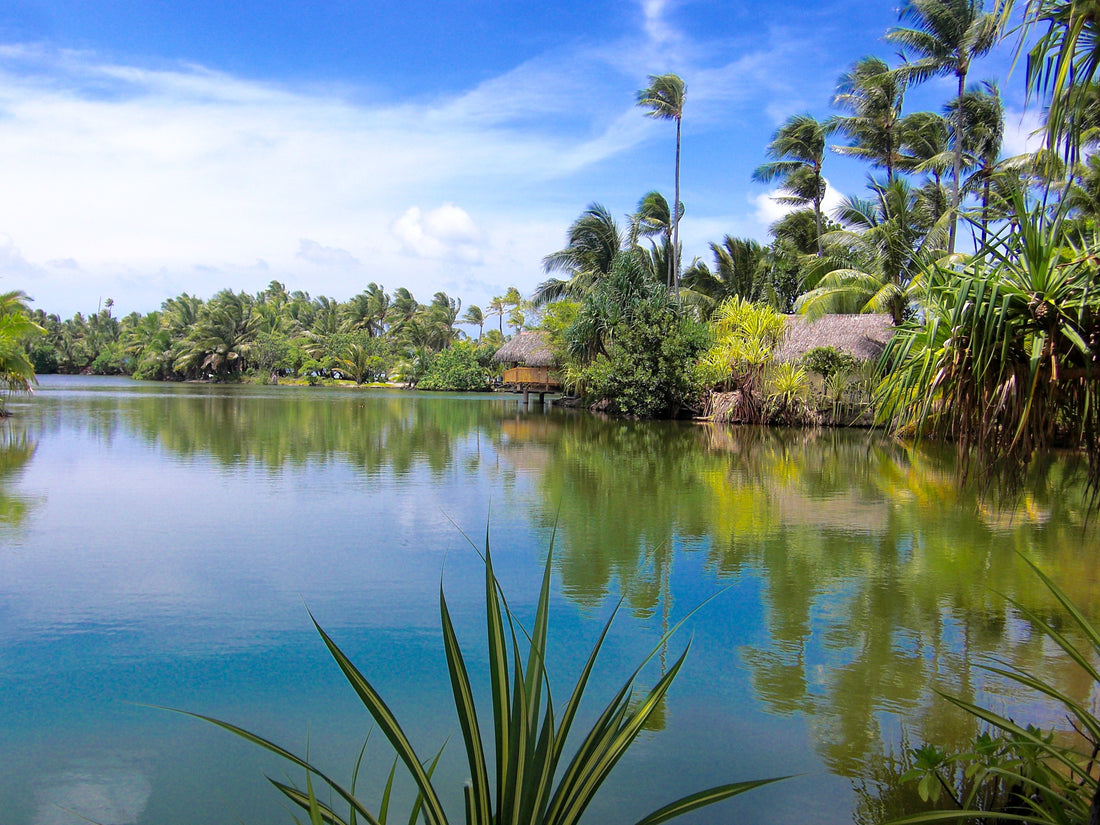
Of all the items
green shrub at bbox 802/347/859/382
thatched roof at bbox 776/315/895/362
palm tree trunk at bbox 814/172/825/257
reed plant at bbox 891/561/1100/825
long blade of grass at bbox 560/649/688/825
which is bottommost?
reed plant at bbox 891/561/1100/825

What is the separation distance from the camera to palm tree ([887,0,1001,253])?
871 inches

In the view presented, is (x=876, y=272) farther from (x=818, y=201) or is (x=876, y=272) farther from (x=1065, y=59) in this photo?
(x=1065, y=59)

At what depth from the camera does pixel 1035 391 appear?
3.53 metres

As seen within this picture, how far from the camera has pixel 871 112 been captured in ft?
93.0

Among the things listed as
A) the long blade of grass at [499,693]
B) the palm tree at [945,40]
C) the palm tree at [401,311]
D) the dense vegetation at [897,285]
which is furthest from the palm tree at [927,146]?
the palm tree at [401,311]

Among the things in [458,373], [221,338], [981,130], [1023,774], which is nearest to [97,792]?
[1023,774]

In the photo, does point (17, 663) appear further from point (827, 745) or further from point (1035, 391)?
point (1035, 391)

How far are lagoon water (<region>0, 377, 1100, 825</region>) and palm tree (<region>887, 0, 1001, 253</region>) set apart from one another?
46.4 feet

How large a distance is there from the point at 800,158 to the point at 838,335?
10.5 m

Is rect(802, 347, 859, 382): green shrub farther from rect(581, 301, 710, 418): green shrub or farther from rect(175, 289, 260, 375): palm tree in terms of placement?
rect(175, 289, 260, 375): palm tree

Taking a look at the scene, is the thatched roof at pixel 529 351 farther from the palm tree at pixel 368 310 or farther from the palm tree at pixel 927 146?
the palm tree at pixel 368 310

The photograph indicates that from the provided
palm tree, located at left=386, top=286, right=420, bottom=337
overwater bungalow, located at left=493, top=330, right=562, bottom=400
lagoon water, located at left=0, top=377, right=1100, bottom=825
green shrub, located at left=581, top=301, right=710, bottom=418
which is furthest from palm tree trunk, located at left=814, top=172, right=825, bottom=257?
palm tree, located at left=386, top=286, right=420, bottom=337

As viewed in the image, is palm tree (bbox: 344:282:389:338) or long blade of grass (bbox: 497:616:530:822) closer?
long blade of grass (bbox: 497:616:530:822)

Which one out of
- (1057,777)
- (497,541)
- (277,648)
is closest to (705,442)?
(497,541)
